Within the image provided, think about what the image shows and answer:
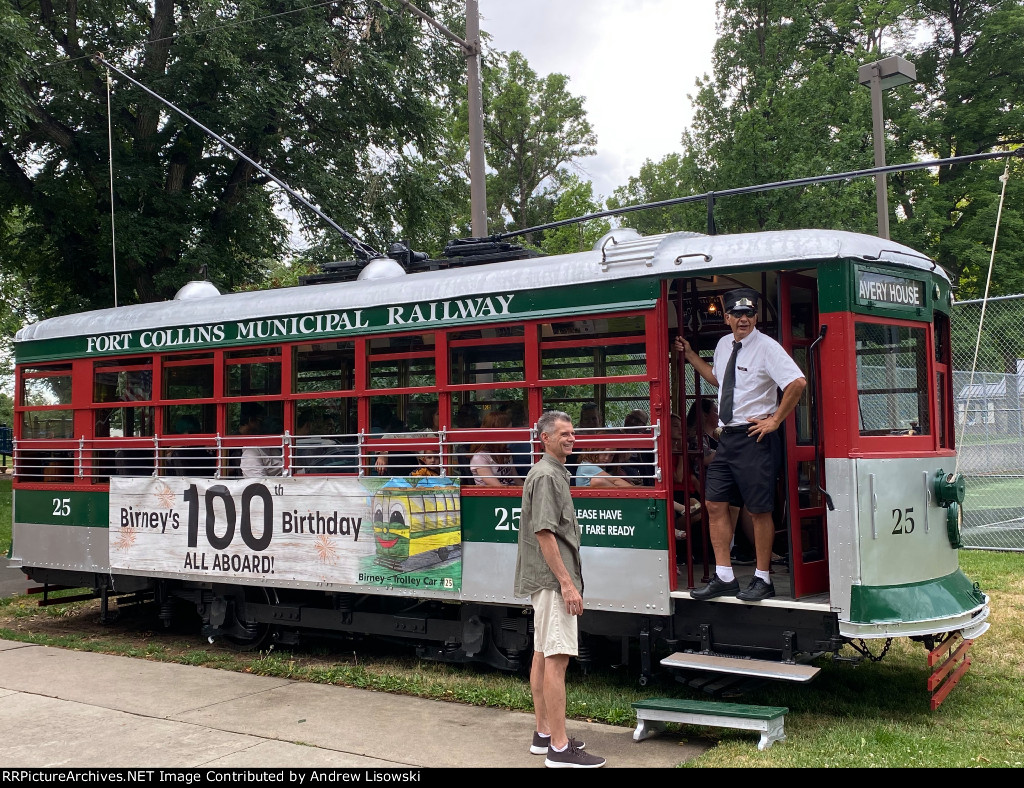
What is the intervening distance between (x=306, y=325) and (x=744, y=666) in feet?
14.9

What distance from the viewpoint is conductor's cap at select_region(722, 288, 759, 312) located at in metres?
6.48

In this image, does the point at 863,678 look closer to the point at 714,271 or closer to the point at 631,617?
the point at 631,617

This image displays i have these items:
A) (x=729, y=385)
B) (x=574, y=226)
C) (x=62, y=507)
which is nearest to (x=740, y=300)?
(x=729, y=385)

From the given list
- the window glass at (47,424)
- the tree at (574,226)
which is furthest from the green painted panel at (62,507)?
the tree at (574,226)

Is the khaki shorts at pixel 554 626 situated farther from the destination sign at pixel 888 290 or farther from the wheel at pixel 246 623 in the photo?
the wheel at pixel 246 623

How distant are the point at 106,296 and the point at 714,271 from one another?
14.5 metres

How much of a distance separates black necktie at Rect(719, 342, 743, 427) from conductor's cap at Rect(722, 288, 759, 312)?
0.78 ft

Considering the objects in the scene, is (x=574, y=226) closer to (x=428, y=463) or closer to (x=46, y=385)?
(x=46, y=385)

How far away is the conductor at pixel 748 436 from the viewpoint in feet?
20.9

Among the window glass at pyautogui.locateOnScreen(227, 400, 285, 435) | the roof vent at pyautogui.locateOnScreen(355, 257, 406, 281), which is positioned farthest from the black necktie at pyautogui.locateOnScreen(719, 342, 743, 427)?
the window glass at pyautogui.locateOnScreen(227, 400, 285, 435)

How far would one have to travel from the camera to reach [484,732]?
6270 millimetres

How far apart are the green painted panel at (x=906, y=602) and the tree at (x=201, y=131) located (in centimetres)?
1320

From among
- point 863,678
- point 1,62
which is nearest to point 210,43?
point 1,62

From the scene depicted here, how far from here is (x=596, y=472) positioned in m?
7.05
